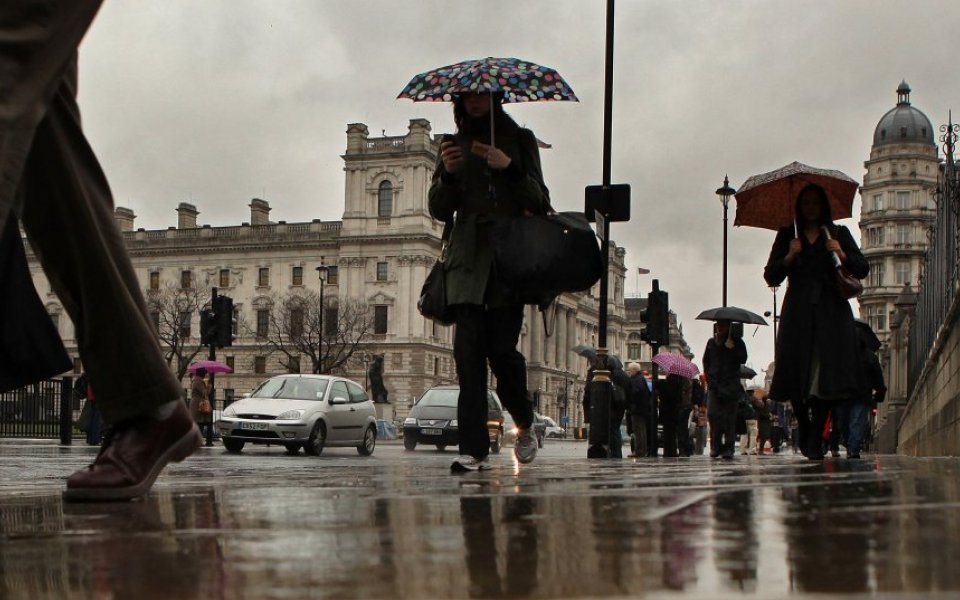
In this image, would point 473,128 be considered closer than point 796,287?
Yes

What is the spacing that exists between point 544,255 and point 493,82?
127 cm

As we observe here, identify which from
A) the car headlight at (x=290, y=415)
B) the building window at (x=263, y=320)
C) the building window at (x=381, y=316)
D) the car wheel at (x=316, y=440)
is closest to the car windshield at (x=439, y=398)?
the car wheel at (x=316, y=440)

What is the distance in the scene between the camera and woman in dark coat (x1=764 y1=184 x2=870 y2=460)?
7613 millimetres

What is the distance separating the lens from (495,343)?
5828mm

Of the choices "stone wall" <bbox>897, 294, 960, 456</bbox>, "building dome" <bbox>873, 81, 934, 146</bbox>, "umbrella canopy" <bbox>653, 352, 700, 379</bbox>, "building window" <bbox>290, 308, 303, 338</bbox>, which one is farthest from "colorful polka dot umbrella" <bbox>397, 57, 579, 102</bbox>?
"building dome" <bbox>873, 81, 934, 146</bbox>

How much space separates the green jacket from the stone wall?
20.3 feet

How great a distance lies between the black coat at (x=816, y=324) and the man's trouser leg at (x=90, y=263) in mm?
5338

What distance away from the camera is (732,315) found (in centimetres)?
1712

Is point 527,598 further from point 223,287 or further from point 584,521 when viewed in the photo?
point 223,287

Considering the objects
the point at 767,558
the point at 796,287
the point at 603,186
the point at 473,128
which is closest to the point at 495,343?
the point at 473,128

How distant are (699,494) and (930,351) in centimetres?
1350

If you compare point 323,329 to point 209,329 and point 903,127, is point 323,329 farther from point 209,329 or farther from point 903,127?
point 903,127

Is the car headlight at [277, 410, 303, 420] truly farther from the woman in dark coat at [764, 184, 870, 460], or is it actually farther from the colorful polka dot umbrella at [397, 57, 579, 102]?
the colorful polka dot umbrella at [397, 57, 579, 102]

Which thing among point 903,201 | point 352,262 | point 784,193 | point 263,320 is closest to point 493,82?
point 784,193
